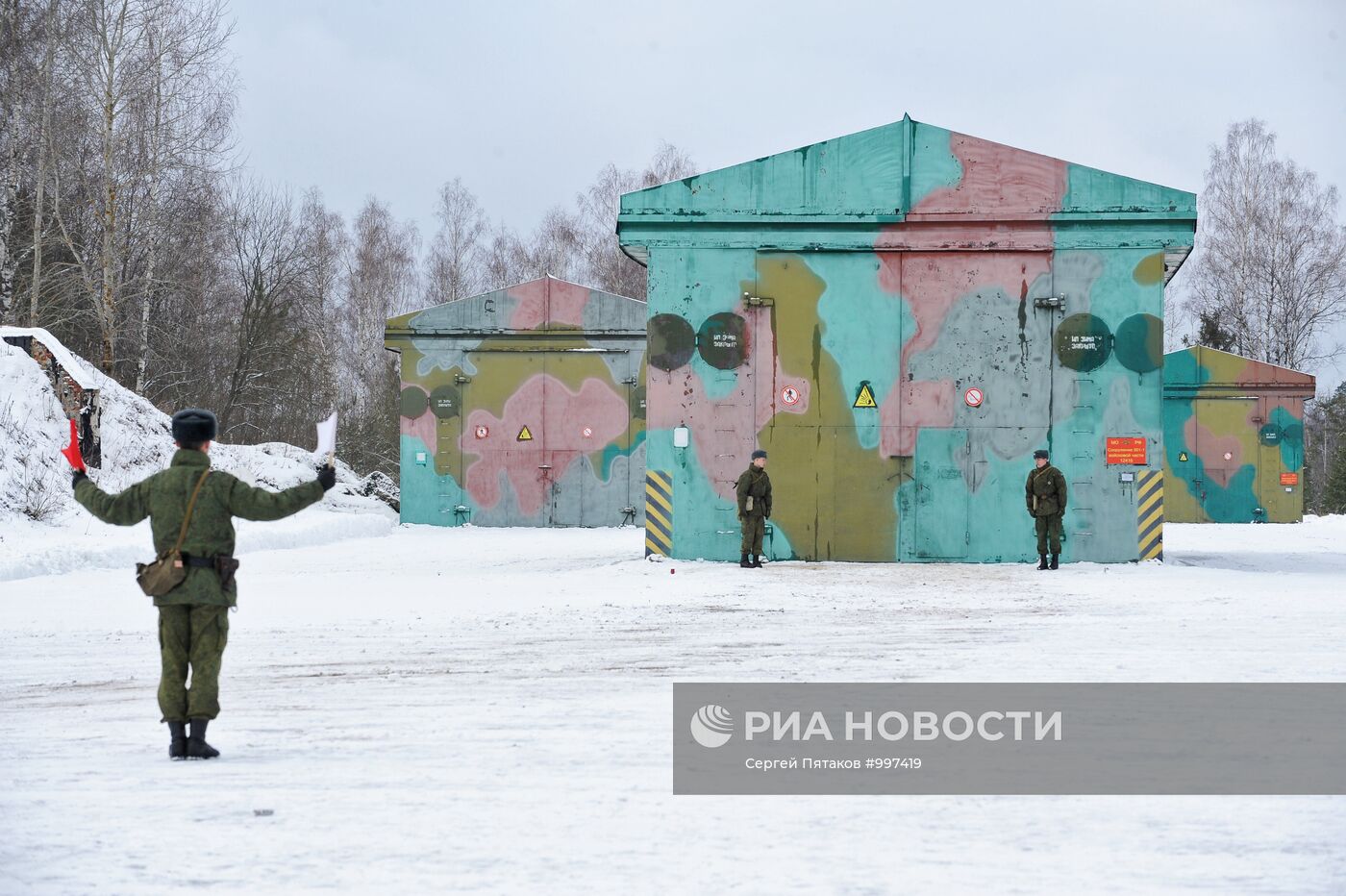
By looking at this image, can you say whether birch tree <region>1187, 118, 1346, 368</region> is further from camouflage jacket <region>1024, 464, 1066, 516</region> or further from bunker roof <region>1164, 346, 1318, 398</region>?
camouflage jacket <region>1024, 464, 1066, 516</region>

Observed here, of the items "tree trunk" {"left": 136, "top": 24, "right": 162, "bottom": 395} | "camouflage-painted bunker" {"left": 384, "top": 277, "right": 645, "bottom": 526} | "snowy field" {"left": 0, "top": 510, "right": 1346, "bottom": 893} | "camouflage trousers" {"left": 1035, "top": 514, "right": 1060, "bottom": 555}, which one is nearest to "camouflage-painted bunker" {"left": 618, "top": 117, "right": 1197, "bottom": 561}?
"camouflage trousers" {"left": 1035, "top": 514, "right": 1060, "bottom": 555}

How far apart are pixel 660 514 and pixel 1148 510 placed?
20.5 ft

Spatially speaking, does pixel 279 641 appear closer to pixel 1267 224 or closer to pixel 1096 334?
pixel 1096 334

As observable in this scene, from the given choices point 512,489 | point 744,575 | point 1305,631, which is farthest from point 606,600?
point 512,489

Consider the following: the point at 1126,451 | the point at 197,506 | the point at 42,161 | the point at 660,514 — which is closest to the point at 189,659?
the point at 197,506

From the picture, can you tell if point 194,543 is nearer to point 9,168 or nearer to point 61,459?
point 61,459

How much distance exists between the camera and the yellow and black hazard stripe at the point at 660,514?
1777 cm

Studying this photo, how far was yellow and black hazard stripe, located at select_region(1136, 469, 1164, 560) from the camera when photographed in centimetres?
1748

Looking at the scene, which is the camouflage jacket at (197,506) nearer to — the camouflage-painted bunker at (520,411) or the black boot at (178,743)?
the black boot at (178,743)

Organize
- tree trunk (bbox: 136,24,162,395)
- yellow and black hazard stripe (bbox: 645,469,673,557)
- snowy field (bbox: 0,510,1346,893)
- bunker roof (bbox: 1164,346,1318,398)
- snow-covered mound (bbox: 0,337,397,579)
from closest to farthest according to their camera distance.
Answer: snowy field (bbox: 0,510,1346,893)
yellow and black hazard stripe (bbox: 645,469,673,557)
snow-covered mound (bbox: 0,337,397,579)
tree trunk (bbox: 136,24,162,395)
bunker roof (bbox: 1164,346,1318,398)

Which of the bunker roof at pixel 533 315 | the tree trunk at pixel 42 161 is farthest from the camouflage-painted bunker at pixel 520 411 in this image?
the tree trunk at pixel 42 161

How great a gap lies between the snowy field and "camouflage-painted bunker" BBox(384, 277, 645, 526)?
13329mm

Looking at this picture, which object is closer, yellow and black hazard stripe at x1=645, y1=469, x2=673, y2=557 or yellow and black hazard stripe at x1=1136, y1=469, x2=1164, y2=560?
yellow and black hazard stripe at x1=1136, y1=469, x2=1164, y2=560

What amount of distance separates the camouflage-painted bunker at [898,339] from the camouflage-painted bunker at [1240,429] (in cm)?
1711
